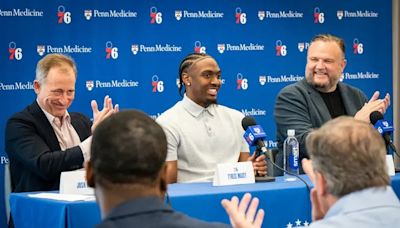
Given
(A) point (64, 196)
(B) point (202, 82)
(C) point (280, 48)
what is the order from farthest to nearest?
(C) point (280, 48)
(B) point (202, 82)
(A) point (64, 196)

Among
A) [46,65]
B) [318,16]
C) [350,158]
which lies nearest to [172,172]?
[46,65]

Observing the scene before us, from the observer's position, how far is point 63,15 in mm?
5723

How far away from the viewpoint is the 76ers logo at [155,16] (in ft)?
20.0

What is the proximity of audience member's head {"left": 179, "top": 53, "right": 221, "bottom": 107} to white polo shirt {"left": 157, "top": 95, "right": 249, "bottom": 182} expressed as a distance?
0.05m

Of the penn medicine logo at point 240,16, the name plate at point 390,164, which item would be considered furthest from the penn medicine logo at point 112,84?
the name plate at point 390,164

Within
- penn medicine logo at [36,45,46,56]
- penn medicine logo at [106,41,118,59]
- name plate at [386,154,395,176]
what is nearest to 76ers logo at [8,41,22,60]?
penn medicine logo at [36,45,46,56]

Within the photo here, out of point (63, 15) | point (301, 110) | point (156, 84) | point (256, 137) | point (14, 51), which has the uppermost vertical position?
point (63, 15)

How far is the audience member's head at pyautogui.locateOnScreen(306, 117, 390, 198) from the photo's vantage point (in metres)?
1.89

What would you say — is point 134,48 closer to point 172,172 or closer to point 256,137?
point 172,172

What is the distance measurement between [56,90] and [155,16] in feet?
7.47

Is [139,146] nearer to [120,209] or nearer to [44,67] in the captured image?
[120,209]

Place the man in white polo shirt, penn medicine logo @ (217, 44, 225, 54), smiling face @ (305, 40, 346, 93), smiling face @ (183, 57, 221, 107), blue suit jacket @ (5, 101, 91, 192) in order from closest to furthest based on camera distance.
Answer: blue suit jacket @ (5, 101, 91, 192), the man in white polo shirt, smiling face @ (183, 57, 221, 107), smiling face @ (305, 40, 346, 93), penn medicine logo @ (217, 44, 225, 54)

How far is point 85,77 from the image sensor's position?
19.1 ft

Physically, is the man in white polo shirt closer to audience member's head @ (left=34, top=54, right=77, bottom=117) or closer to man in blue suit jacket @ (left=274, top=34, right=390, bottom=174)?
man in blue suit jacket @ (left=274, top=34, right=390, bottom=174)
